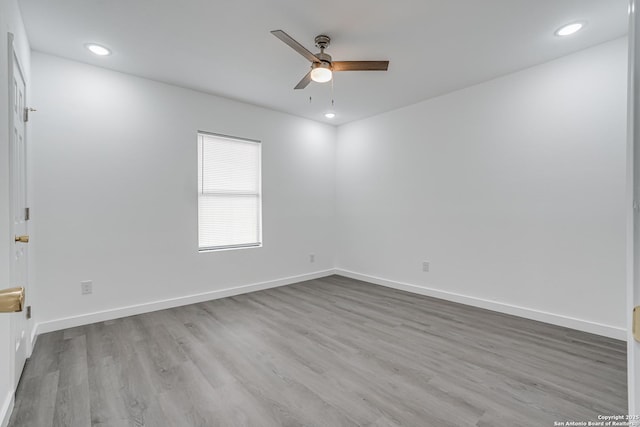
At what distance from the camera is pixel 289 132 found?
16.1ft

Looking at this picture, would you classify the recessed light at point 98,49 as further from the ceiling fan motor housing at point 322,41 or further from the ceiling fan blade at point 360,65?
the ceiling fan blade at point 360,65

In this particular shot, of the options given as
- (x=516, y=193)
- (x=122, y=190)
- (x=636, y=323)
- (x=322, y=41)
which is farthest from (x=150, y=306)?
(x=516, y=193)

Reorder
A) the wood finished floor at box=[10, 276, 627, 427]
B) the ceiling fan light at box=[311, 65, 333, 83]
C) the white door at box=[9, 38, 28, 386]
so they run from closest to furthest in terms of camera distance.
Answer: the wood finished floor at box=[10, 276, 627, 427], the white door at box=[9, 38, 28, 386], the ceiling fan light at box=[311, 65, 333, 83]

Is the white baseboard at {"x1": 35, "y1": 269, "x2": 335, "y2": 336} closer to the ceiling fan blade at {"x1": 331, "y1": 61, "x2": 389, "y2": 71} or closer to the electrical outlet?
the electrical outlet

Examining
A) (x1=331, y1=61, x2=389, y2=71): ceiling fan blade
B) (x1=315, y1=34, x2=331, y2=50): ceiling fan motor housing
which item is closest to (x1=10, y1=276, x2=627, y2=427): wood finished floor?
(x1=331, y1=61, x2=389, y2=71): ceiling fan blade

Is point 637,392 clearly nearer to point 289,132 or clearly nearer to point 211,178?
point 211,178

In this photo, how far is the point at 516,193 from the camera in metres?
3.41

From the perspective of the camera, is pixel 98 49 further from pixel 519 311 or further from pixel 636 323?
pixel 519 311

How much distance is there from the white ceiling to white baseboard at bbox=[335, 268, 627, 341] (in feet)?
8.52

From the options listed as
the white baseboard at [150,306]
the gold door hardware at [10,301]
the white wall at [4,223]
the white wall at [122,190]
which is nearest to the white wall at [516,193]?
the white baseboard at [150,306]

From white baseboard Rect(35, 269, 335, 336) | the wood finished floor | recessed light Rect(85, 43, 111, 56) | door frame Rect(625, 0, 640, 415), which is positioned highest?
recessed light Rect(85, 43, 111, 56)

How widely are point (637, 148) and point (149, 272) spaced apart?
401 cm

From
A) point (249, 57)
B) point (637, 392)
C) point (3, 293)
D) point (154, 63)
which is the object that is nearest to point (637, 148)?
point (637, 392)

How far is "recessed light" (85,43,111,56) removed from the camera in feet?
9.24
